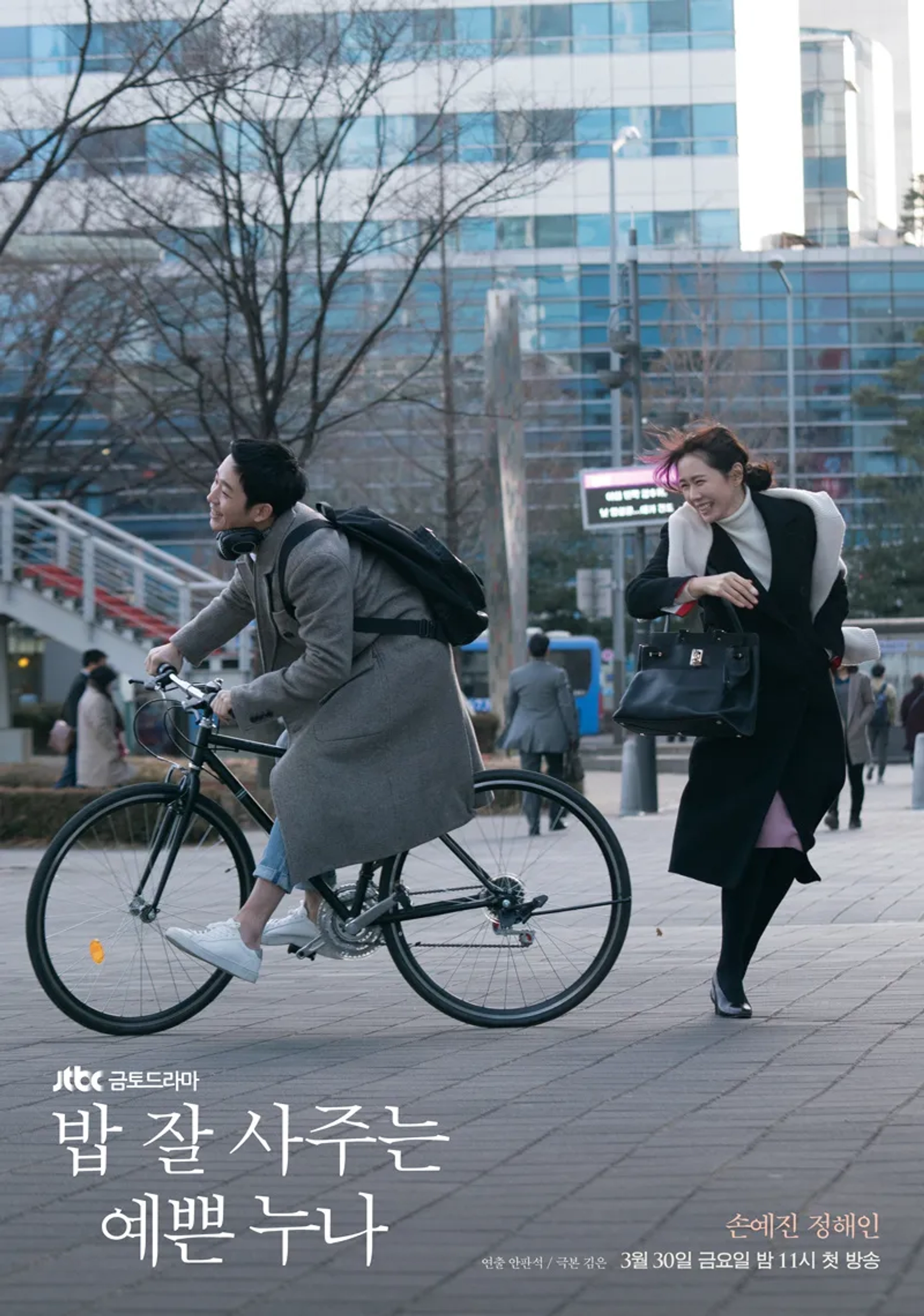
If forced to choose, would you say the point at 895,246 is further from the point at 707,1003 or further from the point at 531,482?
the point at 707,1003

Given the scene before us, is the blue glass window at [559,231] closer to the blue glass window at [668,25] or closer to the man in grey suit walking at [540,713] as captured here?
the blue glass window at [668,25]

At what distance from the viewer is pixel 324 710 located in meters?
5.77


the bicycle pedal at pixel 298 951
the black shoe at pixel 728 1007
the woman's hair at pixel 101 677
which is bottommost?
the black shoe at pixel 728 1007

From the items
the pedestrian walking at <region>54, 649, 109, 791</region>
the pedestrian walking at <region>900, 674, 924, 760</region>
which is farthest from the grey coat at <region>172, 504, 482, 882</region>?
the pedestrian walking at <region>900, 674, 924, 760</region>

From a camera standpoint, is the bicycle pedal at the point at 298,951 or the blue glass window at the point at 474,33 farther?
the blue glass window at the point at 474,33

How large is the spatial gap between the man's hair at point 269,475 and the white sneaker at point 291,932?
1129 millimetres

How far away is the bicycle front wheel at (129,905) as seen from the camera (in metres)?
5.78

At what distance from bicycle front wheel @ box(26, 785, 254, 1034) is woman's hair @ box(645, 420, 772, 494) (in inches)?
63.4

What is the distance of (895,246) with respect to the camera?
71.0 meters

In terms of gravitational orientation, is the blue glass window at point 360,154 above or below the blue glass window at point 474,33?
below

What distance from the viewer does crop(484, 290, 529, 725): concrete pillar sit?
27109 millimetres

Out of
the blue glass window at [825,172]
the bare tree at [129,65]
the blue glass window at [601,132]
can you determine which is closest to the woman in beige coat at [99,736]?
the bare tree at [129,65]

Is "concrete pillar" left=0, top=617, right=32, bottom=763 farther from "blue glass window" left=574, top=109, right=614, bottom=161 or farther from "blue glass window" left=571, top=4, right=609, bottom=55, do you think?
"blue glass window" left=571, top=4, right=609, bottom=55

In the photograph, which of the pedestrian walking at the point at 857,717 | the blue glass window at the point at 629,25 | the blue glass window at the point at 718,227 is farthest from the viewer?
the blue glass window at the point at 718,227
